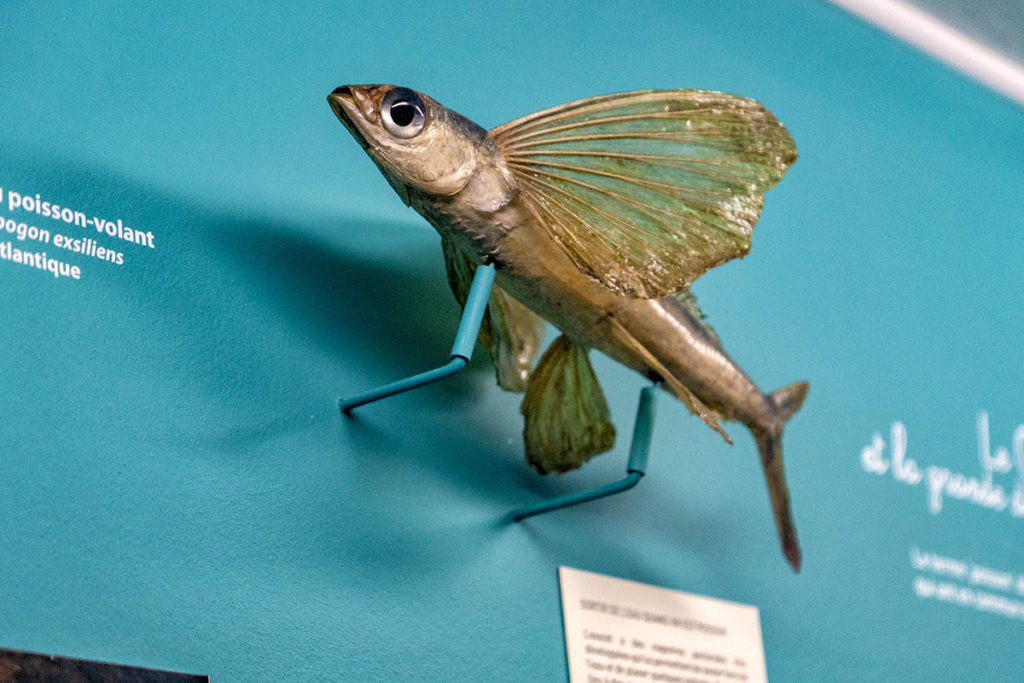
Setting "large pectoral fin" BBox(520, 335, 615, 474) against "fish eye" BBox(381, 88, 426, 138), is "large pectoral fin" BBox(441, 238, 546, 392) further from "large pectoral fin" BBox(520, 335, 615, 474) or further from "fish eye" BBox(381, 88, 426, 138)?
"fish eye" BBox(381, 88, 426, 138)

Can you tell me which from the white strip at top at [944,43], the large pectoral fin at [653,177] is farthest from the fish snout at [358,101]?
the white strip at top at [944,43]

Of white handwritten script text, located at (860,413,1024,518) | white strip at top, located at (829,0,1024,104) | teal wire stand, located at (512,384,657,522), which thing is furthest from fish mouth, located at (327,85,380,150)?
white strip at top, located at (829,0,1024,104)

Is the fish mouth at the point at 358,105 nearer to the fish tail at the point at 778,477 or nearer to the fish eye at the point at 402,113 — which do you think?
the fish eye at the point at 402,113

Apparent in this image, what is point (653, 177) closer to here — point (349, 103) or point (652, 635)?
point (349, 103)

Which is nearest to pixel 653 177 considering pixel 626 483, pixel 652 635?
pixel 626 483

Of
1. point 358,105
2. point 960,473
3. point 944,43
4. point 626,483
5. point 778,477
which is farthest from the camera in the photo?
point 944,43

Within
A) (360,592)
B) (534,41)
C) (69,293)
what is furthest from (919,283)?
(69,293)
